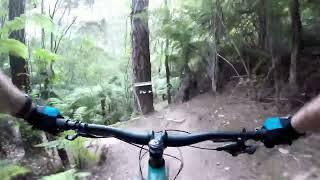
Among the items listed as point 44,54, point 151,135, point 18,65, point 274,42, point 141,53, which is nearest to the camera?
point 151,135

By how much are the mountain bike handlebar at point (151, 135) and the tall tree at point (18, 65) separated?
5.26m

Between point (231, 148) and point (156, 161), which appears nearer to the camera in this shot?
point (156, 161)

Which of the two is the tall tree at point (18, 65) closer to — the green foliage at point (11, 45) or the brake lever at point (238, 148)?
the green foliage at point (11, 45)

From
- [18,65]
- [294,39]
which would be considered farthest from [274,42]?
[18,65]

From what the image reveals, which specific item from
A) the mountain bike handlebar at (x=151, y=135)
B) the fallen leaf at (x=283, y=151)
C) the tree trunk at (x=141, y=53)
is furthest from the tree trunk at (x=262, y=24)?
the mountain bike handlebar at (x=151, y=135)

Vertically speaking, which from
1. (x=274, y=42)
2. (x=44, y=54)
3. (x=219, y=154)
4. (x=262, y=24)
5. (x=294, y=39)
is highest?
(x=262, y=24)

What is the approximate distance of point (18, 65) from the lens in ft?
23.2

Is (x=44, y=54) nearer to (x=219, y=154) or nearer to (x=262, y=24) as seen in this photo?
(x=219, y=154)

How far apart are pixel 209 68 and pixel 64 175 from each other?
4716mm

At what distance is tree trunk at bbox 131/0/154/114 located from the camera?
8.17m

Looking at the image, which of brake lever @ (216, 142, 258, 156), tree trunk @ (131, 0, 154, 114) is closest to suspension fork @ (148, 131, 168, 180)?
brake lever @ (216, 142, 258, 156)

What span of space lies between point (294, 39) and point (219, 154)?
2439 mm

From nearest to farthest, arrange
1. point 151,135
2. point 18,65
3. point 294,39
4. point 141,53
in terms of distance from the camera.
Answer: point 151,135 < point 294,39 < point 18,65 < point 141,53

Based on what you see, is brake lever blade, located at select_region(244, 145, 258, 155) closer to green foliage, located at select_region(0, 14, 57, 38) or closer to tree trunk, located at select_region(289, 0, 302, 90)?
green foliage, located at select_region(0, 14, 57, 38)
